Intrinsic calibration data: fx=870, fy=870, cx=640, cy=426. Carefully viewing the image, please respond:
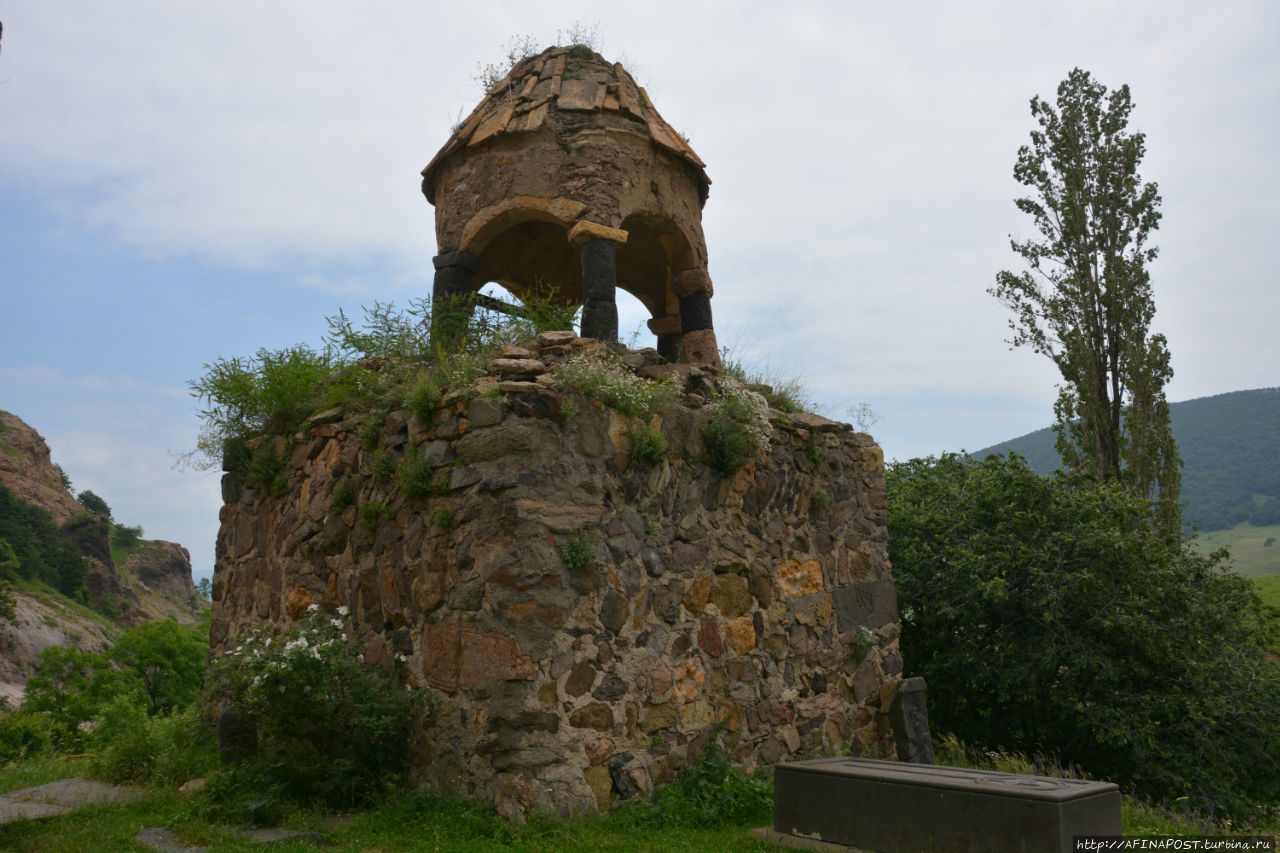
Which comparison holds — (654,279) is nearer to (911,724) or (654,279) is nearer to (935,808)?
(911,724)

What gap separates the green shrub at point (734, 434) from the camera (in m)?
6.63

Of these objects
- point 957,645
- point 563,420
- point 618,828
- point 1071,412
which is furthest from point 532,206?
point 1071,412

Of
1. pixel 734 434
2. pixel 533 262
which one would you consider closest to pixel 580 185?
pixel 533 262

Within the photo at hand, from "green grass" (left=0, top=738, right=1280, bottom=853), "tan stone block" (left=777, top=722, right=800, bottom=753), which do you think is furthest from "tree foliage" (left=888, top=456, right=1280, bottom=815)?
"tan stone block" (left=777, top=722, right=800, bottom=753)

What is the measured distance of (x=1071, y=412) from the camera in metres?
14.5

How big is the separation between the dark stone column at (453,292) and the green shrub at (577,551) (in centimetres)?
238

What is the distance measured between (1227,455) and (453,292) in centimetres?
9280

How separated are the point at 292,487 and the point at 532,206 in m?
3.13

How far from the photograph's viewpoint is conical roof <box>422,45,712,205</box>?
7.78 m

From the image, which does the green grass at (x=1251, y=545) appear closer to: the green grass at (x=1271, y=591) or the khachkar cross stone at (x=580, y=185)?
the green grass at (x=1271, y=591)

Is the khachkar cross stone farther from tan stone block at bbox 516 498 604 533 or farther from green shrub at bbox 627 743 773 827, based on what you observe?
green shrub at bbox 627 743 773 827

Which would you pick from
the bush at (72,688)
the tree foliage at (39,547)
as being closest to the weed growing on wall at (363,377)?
the bush at (72,688)

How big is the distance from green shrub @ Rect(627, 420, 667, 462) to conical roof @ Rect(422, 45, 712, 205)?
125 inches

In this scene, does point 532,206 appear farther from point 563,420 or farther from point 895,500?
point 895,500
